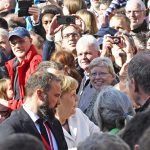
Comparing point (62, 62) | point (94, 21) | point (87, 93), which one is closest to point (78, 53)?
point (62, 62)

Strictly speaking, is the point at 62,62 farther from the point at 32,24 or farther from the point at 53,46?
the point at 32,24

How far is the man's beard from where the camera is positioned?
6.24 metres

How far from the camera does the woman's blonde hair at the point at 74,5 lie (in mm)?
11906

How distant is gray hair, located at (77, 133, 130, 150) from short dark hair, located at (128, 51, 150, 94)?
195 centimetres

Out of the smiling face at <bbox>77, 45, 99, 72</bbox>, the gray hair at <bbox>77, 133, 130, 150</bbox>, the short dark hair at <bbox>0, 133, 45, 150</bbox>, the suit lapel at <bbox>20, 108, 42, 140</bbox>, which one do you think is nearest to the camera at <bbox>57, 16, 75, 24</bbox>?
the smiling face at <bbox>77, 45, 99, 72</bbox>

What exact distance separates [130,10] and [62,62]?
99.0 inches

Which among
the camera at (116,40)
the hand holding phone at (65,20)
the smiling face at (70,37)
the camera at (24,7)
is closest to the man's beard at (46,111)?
the camera at (116,40)

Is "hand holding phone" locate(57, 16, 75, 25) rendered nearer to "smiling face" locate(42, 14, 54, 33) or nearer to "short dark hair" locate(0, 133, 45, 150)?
"smiling face" locate(42, 14, 54, 33)

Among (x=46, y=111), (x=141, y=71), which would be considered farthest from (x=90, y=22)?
(x=141, y=71)

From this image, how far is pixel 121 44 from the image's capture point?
9.31m

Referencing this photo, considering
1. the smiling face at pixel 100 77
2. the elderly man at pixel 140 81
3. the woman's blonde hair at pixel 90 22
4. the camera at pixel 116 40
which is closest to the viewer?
the elderly man at pixel 140 81

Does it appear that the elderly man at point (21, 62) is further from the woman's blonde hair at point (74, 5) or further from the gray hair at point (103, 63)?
the woman's blonde hair at point (74, 5)

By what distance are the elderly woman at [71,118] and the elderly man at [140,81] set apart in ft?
3.10

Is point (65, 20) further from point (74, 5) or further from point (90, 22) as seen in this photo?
point (74, 5)
